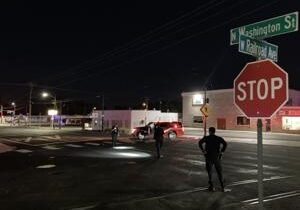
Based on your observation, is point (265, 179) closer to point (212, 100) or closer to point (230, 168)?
point (230, 168)

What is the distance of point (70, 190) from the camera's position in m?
10.9

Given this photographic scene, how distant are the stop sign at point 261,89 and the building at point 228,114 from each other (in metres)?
48.0

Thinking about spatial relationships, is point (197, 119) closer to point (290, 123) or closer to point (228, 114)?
point (228, 114)

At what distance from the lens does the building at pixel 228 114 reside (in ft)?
178

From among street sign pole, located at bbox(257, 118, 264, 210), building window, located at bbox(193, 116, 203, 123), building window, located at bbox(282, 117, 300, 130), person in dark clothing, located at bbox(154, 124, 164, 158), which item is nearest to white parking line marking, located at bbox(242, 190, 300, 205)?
street sign pole, located at bbox(257, 118, 264, 210)

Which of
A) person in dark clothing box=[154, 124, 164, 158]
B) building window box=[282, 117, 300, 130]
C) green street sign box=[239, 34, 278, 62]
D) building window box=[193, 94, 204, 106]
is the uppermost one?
building window box=[193, 94, 204, 106]

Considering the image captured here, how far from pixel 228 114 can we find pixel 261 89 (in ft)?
195

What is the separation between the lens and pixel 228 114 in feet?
210

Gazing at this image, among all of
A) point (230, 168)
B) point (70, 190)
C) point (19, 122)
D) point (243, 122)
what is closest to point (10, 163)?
point (70, 190)

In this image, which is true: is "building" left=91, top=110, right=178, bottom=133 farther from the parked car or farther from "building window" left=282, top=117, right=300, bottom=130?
"building window" left=282, top=117, right=300, bottom=130

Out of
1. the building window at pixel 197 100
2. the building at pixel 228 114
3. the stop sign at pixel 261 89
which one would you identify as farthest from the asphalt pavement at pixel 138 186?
the building window at pixel 197 100

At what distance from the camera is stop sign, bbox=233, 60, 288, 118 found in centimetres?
527

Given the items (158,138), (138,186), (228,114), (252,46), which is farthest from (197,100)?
(252,46)

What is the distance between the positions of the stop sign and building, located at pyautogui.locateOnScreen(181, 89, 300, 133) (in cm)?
4805
